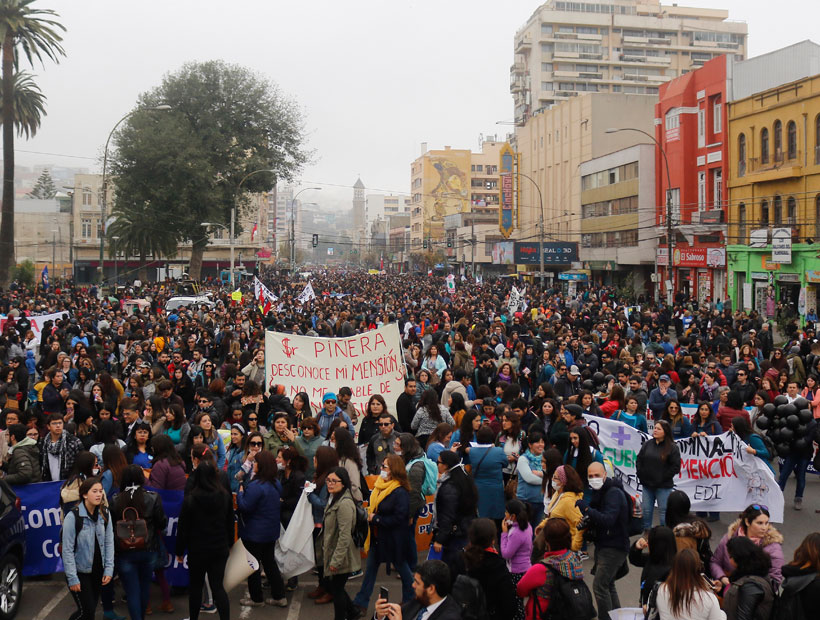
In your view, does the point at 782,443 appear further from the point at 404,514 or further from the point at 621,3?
the point at 621,3

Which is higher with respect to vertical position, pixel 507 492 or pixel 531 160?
pixel 531 160

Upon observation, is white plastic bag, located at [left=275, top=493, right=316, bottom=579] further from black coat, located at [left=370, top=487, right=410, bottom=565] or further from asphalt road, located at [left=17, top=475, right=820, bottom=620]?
black coat, located at [left=370, top=487, right=410, bottom=565]

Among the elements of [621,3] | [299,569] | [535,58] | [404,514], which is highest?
[621,3]

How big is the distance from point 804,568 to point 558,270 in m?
65.4

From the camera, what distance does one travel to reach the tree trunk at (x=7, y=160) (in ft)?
136

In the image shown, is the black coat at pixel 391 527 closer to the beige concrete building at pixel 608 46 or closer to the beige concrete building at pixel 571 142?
the beige concrete building at pixel 571 142

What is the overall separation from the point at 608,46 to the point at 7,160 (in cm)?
7889

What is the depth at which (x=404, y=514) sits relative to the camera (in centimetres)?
722

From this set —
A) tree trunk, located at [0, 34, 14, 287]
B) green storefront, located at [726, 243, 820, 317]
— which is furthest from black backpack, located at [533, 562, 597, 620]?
tree trunk, located at [0, 34, 14, 287]

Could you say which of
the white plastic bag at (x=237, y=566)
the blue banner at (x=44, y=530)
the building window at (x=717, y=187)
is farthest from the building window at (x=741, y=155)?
the white plastic bag at (x=237, y=566)

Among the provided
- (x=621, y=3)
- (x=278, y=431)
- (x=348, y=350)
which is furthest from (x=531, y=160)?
(x=278, y=431)

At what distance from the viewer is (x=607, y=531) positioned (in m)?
6.78

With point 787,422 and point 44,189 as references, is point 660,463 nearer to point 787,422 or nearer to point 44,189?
point 787,422

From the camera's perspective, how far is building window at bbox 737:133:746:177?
41.5 metres
